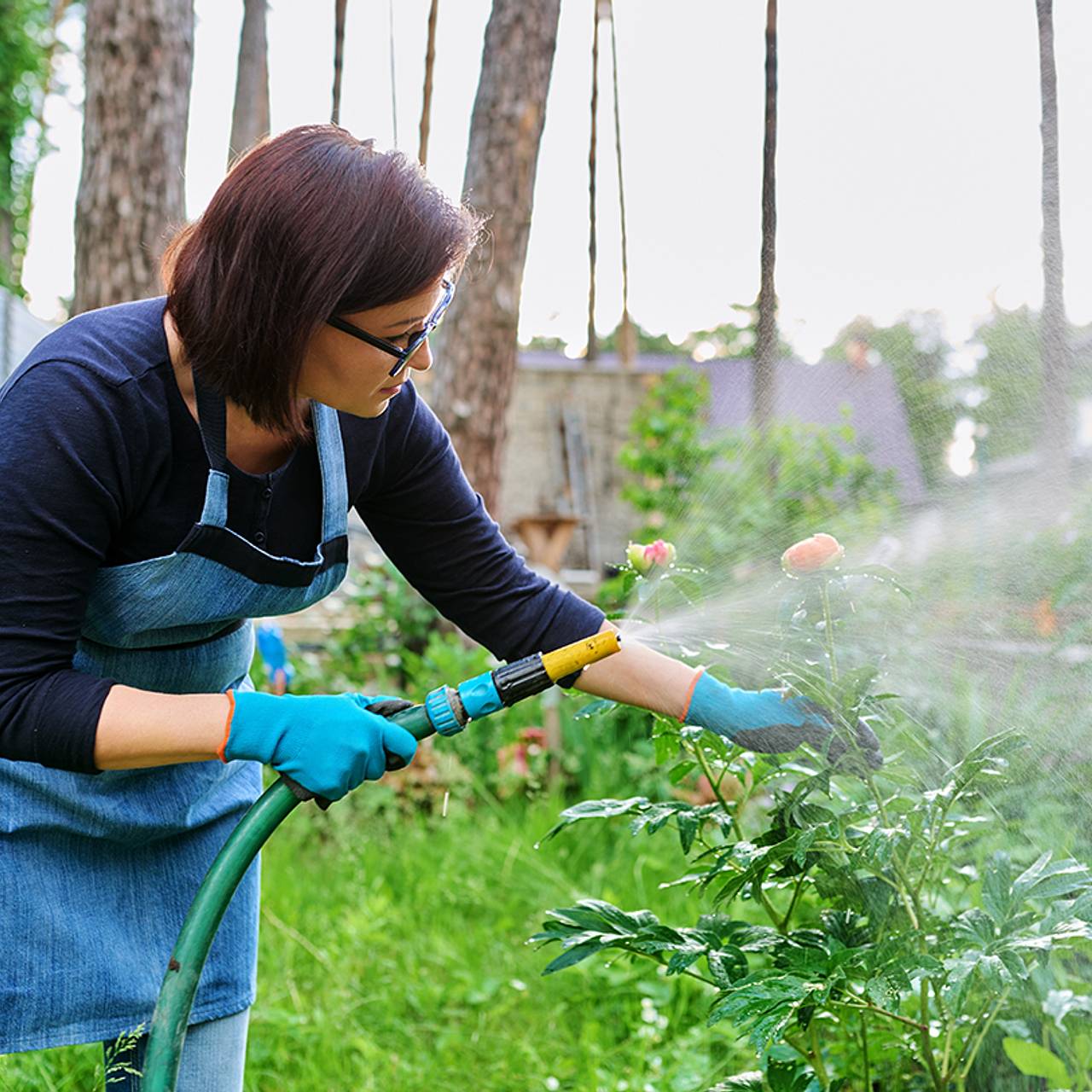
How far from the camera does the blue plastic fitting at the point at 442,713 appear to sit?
52.0 inches

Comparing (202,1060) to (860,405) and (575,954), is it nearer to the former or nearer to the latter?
(575,954)

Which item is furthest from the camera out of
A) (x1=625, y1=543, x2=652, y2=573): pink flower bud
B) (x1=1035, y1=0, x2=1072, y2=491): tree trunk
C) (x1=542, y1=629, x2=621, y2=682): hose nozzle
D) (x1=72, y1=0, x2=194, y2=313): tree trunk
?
(x1=72, y1=0, x2=194, y2=313): tree trunk

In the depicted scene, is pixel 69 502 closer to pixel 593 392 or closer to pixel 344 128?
pixel 344 128

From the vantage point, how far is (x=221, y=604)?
1.48 m

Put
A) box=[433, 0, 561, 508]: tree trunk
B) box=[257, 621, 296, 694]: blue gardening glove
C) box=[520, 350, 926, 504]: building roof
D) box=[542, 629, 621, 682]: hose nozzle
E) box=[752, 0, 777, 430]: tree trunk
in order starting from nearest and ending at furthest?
1. box=[542, 629, 621, 682]: hose nozzle
2. box=[752, 0, 777, 430]: tree trunk
3. box=[520, 350, 926, 504]: building roof
4. box=[257, 621, 296, 694]: blue gardening glove
5. box=[433, 0, 561, 508]: tree trunk

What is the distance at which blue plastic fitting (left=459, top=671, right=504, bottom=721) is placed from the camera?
51.9 inches

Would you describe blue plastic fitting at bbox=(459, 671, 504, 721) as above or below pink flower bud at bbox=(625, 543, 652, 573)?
below

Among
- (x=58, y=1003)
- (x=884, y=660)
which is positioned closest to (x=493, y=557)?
(x=884, y=660)

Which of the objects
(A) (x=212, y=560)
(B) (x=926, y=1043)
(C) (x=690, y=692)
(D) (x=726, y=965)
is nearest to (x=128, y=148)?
(A) (x=212, y=560)

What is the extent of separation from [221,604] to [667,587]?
1.97 feet

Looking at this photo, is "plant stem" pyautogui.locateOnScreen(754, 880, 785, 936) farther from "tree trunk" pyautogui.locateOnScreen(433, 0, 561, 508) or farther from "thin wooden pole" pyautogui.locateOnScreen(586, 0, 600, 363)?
"thin wooden pole" pyautogui.locateOnScreen(586, 0, 600, 363)

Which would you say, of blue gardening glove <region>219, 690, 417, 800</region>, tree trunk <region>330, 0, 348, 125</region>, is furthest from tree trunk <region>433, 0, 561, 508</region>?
tree trunk <region>330, 0, 348, 125</region>

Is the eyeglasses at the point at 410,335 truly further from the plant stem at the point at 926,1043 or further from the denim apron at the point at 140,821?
the plant stem at the point at 926,1043

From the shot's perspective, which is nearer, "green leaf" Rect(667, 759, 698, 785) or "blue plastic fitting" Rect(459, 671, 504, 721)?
"blue plastic fitting" Rect(459, 671, 504, 721)
